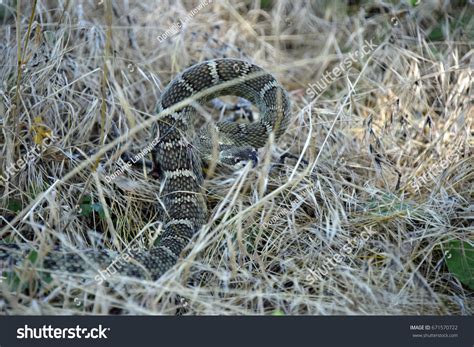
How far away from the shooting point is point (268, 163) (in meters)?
4.04

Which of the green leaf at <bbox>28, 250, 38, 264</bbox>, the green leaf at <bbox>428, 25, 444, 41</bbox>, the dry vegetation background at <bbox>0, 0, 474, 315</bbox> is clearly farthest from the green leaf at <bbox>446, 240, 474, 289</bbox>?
the green leaf at <bbox>428, 25, 444, 41</bbox>

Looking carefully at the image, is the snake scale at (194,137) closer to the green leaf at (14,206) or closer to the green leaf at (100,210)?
the green leaf at (100,210)

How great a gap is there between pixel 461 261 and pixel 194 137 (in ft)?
8.24

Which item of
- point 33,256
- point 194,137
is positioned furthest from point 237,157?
point 33,256

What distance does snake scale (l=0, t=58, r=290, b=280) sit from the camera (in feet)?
14.5

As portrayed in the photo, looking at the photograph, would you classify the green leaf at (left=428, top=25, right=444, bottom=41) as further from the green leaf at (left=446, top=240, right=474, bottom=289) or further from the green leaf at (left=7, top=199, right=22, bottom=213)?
the green leaf at (left=7, top=199, right=22, bottom=213)

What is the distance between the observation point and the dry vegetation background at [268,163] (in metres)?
3.75

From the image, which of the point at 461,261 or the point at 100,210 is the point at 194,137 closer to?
the point at 100,210

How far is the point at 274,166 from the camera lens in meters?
5.10

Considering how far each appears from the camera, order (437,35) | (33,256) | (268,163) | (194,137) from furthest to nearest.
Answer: (437,35)
(194,137)
(268,163)
(33,256)

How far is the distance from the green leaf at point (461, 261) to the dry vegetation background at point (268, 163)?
2cm

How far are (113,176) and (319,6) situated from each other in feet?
12.3

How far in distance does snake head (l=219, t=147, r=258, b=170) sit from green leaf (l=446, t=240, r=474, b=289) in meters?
1.68
